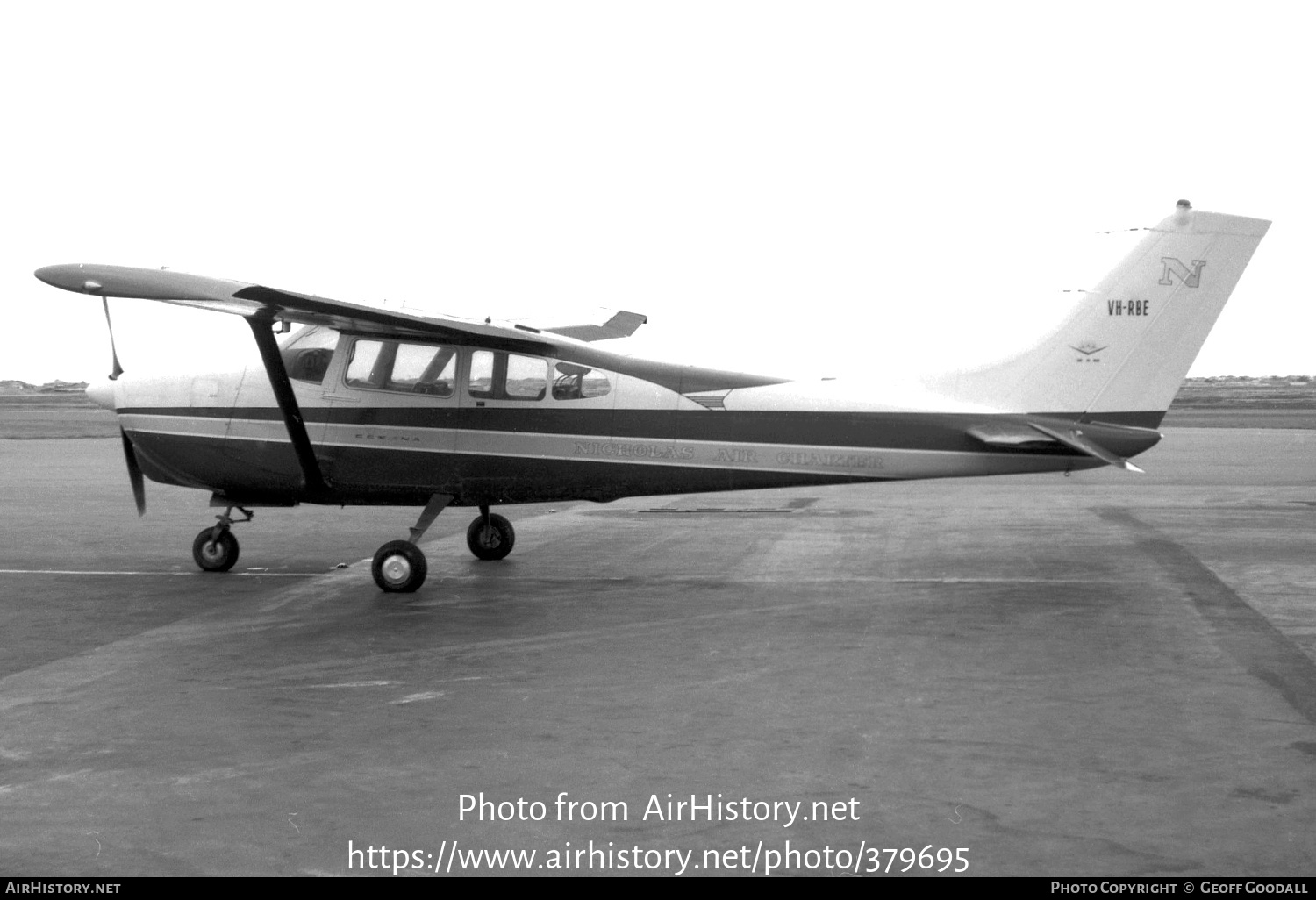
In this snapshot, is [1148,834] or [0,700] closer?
[1148,834]

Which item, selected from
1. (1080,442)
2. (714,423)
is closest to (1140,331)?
(1080,442)

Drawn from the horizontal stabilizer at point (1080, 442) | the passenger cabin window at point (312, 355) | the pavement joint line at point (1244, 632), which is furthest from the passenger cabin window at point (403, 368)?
the pavement joint line at point (1244, 632)

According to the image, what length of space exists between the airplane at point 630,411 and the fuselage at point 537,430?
2 cm

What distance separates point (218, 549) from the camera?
536 inches

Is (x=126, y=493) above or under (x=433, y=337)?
under

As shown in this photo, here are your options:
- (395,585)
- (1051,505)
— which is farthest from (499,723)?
(1051,505)

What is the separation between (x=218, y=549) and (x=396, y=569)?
8.90ft

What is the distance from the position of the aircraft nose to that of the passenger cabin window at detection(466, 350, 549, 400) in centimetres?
387

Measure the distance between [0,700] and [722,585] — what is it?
254 inches

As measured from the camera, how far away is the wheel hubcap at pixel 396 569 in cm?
1198

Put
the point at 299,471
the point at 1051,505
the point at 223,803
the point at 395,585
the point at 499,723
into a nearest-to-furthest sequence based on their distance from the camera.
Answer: the point at 223,803 → the point at 499,723 → the point at 395,585 → the point at 299,471 → the point at 1051,505

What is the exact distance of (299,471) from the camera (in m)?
12.9

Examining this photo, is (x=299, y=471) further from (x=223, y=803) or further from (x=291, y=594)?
(x=223, y=803)

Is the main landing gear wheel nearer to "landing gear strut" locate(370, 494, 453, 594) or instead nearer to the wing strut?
"landing gear strut" locate(370, 494, 453, 594)
